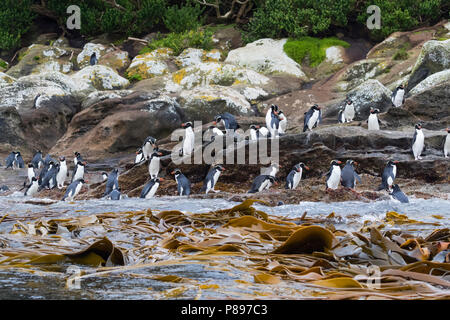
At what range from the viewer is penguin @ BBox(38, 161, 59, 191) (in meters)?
13.0

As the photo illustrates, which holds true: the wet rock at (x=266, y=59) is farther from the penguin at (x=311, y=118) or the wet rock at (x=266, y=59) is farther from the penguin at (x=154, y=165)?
the penguin at (x=154, y=165)

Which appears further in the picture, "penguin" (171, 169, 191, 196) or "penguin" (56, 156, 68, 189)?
"penguin" (56, 156, 68, 189)

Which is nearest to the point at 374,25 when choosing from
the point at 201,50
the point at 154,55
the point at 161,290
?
the point at 201,50

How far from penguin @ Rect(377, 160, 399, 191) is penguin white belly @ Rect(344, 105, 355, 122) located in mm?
6216

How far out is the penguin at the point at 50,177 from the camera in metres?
13.0

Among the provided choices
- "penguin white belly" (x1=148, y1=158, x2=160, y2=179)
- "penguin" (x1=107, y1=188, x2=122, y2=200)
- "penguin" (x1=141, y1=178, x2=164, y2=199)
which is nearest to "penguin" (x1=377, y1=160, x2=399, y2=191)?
"penguin" (x1=141, y1=178, x2=164, y2=199)

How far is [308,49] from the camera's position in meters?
24.1

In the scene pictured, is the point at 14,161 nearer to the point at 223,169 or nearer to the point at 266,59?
the point at 223,169

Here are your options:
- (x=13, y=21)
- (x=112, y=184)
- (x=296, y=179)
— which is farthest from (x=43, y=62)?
(x=296, y=179)

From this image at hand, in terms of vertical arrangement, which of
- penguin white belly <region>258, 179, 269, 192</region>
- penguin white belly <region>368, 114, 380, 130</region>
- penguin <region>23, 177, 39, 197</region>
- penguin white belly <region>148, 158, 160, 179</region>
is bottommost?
penguin <region>23, 177, 39, 197</region>

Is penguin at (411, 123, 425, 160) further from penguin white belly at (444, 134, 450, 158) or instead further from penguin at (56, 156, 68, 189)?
penguin at (56, 156, 68, 189)

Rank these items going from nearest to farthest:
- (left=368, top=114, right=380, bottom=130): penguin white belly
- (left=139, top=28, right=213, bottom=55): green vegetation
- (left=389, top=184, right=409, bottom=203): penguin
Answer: (left=389, top=184, right=409, bottom=203): penguin
(left=368, top=114, right=380, bottom=130): penguin white belly
(left=139, top=28, right=213, bottom=55): green vegetation
